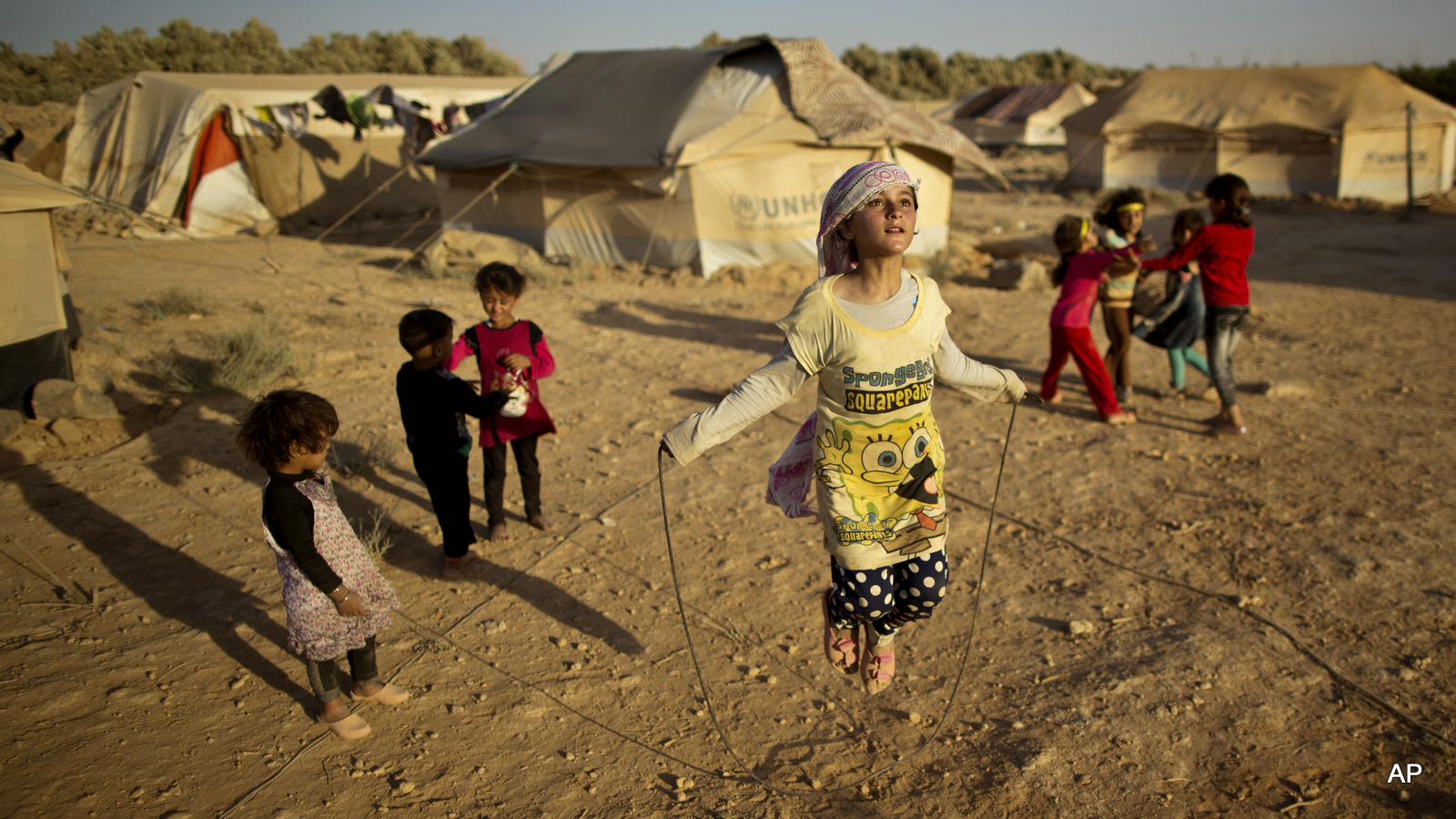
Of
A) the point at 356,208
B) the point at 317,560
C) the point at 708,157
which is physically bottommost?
the point at 356,208

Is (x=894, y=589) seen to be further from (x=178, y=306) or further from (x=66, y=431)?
(x=178, y=306)

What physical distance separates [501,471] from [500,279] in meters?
0.98

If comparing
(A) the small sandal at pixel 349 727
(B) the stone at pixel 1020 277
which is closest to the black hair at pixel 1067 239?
(B) the stone at pixel 1020 277

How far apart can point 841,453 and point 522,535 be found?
2.43m

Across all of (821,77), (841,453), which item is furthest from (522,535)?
(821,77)

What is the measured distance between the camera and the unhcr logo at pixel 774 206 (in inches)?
449

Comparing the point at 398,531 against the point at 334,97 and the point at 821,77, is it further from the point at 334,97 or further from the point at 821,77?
the point at 334,97

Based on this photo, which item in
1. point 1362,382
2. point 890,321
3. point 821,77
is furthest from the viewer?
point 821,77

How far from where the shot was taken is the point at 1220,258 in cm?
519

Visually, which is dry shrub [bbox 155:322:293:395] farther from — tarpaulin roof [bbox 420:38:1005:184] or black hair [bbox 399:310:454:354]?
tarpaulin roof [bbox 420:38:1005:184]

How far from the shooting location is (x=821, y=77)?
38.6 feet

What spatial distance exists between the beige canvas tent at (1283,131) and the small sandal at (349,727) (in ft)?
68.9

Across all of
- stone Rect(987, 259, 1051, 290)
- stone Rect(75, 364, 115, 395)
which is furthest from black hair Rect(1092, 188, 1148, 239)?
stone Rect(75, 364, 115, 395)

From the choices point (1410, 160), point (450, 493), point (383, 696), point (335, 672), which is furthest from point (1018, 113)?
point (335, 672)
